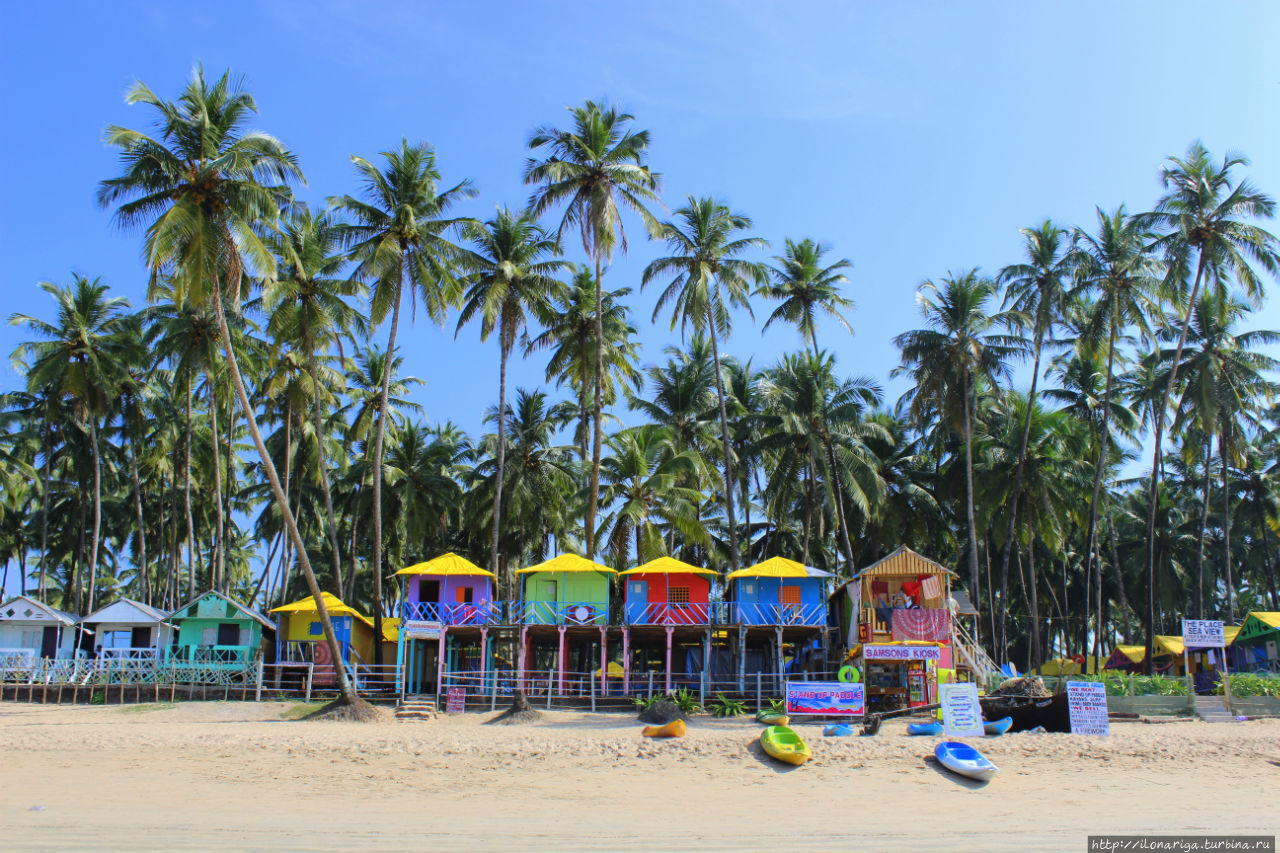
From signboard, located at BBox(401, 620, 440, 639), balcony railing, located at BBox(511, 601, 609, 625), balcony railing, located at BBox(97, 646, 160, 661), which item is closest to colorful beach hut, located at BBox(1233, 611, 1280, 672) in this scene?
balcony railing, located at BBox(511, 601, 609, 625)

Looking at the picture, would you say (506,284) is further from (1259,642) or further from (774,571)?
(1259,642)

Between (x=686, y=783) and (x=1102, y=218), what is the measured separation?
27.8m

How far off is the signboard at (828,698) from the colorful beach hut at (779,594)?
15.3 feet

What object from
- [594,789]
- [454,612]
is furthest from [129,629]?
[594,789]

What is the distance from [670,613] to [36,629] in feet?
73.4

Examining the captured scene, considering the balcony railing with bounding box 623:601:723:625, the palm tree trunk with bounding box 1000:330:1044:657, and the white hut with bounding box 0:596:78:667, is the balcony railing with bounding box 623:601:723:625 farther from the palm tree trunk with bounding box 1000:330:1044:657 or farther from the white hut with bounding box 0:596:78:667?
the white hut with bounding box 0:596:78:667

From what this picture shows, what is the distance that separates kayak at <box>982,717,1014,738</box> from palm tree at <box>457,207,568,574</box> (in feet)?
57.9

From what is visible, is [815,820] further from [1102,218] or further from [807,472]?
[1102,218]

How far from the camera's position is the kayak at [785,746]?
690 inches

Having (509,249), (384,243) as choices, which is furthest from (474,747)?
(509,249)

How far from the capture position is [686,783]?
16594 millimetres

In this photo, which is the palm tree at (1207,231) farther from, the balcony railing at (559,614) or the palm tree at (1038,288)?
the balcony railing at (559,614)

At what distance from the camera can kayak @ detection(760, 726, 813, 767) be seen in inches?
690

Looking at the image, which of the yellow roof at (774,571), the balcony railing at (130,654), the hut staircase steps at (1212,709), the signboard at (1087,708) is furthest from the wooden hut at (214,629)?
the hut staircase steps at (1212,709)
